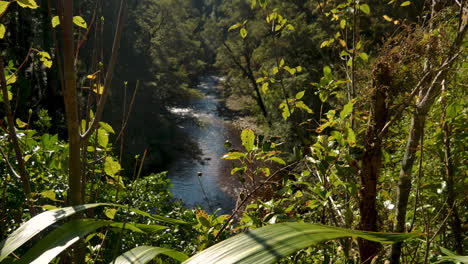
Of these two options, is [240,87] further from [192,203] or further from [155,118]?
[192,203]

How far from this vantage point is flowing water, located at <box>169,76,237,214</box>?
12.7m

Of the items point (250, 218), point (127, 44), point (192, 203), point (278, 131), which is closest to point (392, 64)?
point (250, 218)

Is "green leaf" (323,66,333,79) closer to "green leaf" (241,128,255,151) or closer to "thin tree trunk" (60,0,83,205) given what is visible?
"green leaf" (241,128,255,151)

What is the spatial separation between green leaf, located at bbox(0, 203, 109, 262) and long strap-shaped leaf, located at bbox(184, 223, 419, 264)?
0.64 ft

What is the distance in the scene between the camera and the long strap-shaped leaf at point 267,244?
340 millimetres

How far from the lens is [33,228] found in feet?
1.61

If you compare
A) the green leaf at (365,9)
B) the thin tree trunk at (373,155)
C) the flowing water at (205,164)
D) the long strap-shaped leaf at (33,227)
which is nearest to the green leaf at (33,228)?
the long strap-shaped leaf at (33,227)

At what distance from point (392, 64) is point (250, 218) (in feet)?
2.39

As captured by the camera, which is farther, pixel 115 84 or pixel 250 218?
pixel 115 84

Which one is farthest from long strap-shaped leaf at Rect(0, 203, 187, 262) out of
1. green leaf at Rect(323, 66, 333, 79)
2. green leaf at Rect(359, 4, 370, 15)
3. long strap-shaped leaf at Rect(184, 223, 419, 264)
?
green leaf at Rect(359, 4, 370, 15)

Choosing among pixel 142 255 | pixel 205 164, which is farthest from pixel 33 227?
pixel 205 164

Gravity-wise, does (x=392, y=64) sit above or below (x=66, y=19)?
above

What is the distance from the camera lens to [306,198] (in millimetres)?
1389

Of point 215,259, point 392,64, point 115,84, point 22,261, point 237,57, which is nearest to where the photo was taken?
point 215,259
